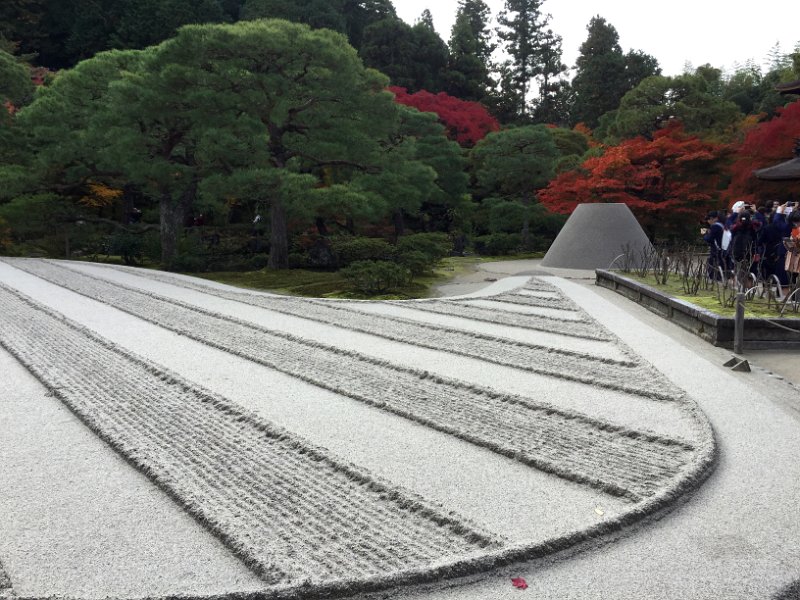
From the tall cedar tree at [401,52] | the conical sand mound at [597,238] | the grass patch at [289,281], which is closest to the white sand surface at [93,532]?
the grass patch at [289,281]

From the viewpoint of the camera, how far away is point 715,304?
752cm

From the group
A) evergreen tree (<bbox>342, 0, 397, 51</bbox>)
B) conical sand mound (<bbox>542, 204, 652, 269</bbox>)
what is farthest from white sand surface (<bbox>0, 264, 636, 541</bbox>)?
evergreen tree (<bbox>342, 0, 397, 51</bbox>)

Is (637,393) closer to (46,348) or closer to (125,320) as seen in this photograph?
(46,348)

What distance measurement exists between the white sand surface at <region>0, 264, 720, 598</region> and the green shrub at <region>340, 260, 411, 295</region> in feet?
17.0

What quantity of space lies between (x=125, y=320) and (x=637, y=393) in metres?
5.59

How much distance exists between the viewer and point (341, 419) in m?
4.05

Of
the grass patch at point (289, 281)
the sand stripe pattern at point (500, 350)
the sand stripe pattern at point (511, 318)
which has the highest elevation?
the sand stripe pattern at point (511, 318)

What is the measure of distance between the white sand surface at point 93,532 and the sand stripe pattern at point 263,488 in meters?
0.10

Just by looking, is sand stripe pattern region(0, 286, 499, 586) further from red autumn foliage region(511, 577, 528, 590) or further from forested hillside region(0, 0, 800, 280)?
forested hillside region(0, 0, 800, 280)

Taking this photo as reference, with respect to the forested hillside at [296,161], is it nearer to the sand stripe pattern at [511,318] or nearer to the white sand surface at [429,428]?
the sand stripe pattern at [511,318]

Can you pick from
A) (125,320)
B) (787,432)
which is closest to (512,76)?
(125,320)

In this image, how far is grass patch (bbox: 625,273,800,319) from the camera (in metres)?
6.86

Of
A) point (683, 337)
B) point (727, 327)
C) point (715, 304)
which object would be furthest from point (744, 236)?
point (727, 327)

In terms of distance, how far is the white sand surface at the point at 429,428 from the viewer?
283 cm
